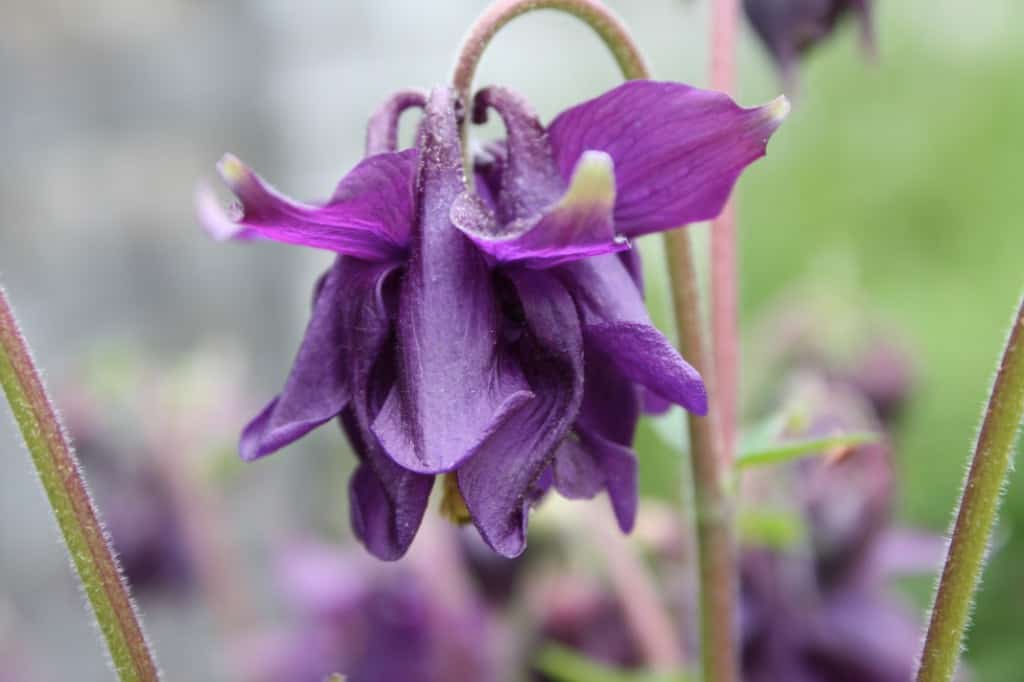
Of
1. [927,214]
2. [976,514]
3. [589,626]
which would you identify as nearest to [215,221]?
[976,514]

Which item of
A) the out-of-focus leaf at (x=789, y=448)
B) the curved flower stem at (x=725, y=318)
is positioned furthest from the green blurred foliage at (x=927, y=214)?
the out-of-focus leaf at (x=789, y=448)

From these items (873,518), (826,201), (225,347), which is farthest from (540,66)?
(873,518)

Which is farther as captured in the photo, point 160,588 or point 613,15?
point 160,588

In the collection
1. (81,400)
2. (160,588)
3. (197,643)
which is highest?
(81,400)

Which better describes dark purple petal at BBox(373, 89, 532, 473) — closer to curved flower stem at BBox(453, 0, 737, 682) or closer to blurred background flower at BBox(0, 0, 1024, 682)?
curved flower stem at BBox(453, 0, 737, 682)

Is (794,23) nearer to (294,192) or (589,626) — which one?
(589,626)

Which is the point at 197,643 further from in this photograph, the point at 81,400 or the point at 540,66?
the point at 540,66
